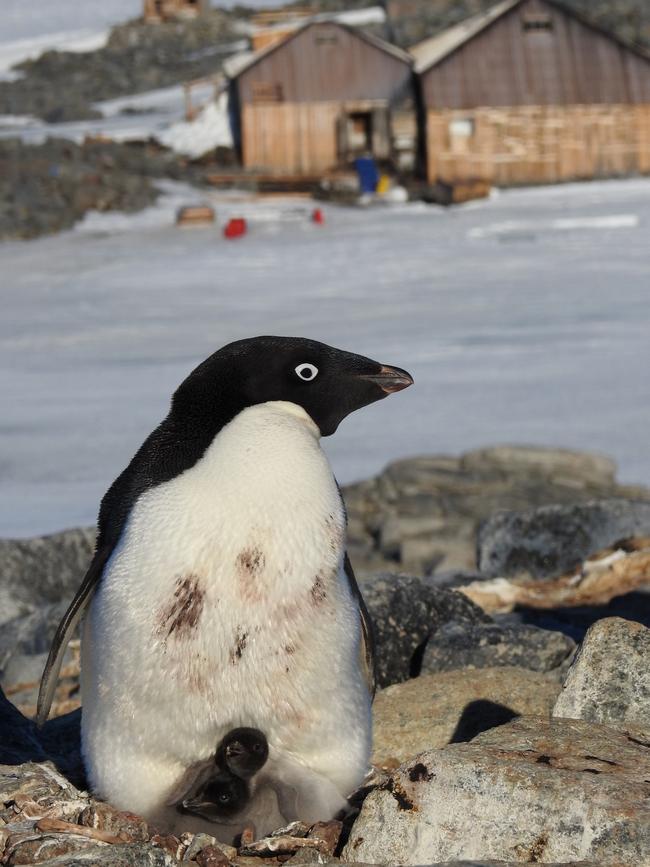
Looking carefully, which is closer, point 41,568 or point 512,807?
point 512,807

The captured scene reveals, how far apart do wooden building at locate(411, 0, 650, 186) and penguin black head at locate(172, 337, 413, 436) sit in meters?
26.5

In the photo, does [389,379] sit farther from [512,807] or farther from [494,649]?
[494,649]

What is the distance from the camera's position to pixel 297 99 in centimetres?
3039

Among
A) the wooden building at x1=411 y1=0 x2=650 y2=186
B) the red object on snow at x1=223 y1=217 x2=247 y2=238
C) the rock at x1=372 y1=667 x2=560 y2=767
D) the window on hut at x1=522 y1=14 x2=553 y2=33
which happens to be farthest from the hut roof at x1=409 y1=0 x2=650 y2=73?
the rock at x1=372 y1=667 x2=560 y2=767

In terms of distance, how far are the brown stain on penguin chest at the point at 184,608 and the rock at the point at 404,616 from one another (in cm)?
174

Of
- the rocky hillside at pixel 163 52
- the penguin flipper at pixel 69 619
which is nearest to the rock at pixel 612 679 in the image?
the penguin flipper at pixel 69 619

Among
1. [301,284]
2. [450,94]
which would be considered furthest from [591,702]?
[450,94]

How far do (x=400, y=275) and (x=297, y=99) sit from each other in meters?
13.1

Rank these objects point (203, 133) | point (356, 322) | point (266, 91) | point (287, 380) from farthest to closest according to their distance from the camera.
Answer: point (203, 133) < point (266, 91) < point (356, 322) < point (287, 380)

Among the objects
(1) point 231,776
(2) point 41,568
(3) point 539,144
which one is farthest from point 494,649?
(3) point 539,144

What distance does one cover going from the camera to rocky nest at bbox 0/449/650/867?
2.55m

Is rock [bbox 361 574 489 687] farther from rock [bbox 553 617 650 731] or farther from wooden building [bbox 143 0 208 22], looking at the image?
wooden building [bbox 143 0 208 22]

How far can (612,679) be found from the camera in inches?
130

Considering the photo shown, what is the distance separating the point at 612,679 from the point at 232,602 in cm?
106
